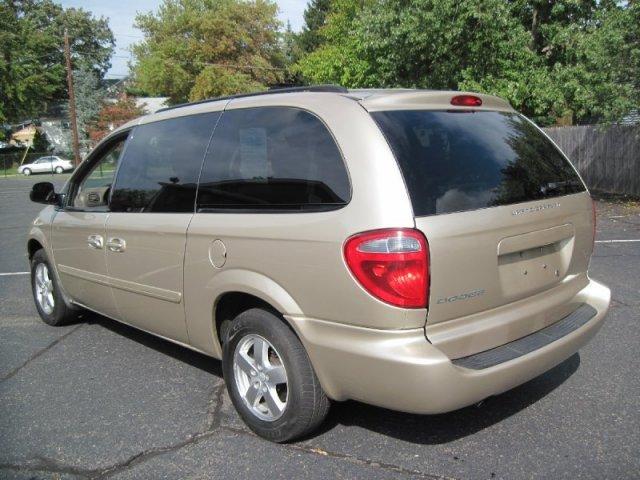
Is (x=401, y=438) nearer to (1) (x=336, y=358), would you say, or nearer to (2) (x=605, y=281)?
(1) (x=336, y=358)

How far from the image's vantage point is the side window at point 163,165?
3.67 metres

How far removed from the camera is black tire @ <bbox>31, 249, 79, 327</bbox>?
209 inches

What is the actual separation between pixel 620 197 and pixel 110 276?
14.5 m

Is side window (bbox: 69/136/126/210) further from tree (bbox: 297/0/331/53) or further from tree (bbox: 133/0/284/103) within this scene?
tree (bbox: 297/0/331/53)

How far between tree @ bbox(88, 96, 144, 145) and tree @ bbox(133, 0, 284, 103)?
268cm

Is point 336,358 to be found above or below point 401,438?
above

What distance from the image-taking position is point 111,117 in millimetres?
52219

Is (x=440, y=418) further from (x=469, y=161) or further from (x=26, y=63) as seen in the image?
(x=26, y=63)

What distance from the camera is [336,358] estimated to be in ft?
9.24

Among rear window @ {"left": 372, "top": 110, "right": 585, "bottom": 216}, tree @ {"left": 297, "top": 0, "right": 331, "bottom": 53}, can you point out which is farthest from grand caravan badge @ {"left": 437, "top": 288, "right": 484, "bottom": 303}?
tree @ {"left": 297, "top": 0, "right": 331, "bottom": 53}

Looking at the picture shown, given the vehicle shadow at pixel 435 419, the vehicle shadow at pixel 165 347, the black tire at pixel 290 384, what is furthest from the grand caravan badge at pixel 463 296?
the vehicle shadow at pixel 165 347

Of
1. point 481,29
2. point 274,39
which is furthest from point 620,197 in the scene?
point 274,39

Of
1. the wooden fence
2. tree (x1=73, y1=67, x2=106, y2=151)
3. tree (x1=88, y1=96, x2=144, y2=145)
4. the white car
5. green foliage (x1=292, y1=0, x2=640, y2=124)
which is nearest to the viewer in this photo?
green foliage (x1=292, y1=0, x2=640, y2=124)

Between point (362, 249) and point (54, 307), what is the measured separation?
149 inches
